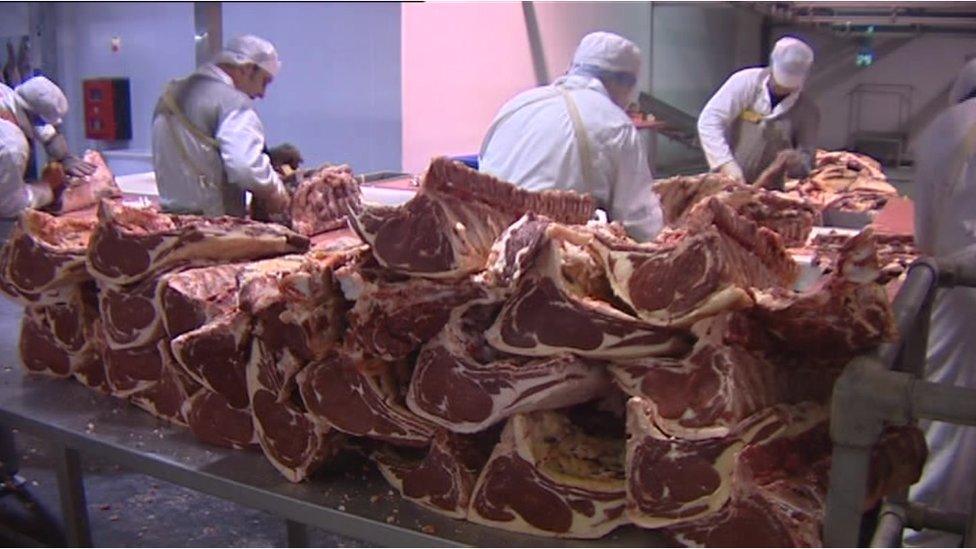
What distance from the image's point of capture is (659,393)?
1.43 metres

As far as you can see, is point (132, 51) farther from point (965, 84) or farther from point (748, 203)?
point (748, 203)

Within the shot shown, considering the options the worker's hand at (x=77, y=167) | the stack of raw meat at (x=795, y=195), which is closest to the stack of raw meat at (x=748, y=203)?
the stack of raw meat at (x=795, y=195)

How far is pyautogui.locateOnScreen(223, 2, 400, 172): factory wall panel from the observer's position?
18.6ft

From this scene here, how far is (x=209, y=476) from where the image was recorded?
1780mm

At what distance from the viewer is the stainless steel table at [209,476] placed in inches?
61.4

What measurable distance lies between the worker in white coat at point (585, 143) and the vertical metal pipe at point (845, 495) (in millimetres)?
1907

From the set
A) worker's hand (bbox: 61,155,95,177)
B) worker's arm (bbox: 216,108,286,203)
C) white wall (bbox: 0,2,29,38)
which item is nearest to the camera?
worker's arm (bbox: 216,108,286,203)

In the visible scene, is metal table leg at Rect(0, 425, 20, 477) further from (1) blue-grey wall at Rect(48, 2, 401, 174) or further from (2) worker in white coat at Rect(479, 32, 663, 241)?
(1) blue-grey wall at Rect(48, 2, 401, 174)

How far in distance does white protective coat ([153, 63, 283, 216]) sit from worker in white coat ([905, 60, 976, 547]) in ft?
8.37

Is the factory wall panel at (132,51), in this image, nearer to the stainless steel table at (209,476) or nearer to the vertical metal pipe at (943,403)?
the stainless steel table at (209,476)

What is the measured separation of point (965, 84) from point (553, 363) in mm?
1805

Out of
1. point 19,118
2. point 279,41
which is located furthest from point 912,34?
point 19,118

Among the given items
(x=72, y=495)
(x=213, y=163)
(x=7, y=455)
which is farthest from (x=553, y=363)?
(x=213, y=163)

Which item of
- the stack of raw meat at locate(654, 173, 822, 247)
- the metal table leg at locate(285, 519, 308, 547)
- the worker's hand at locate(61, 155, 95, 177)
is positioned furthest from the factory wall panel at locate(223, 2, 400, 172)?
the metal table leg at locate(285, 519, 308, 547)
